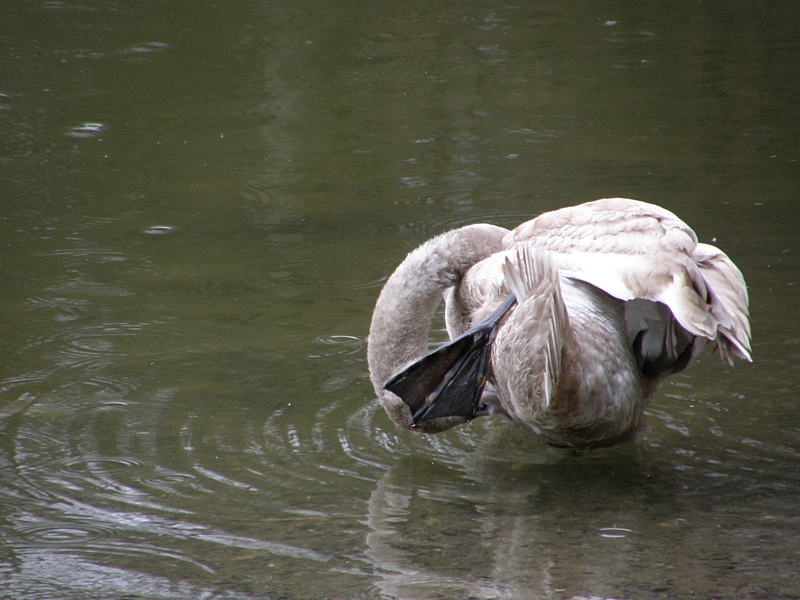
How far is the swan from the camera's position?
308 cm

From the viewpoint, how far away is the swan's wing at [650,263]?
302cm

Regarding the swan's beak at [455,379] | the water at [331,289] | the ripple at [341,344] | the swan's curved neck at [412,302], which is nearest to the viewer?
the water at [331,289]

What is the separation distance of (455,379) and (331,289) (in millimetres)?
1948

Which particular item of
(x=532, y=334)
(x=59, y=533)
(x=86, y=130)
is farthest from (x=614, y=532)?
(x=86, y=130)

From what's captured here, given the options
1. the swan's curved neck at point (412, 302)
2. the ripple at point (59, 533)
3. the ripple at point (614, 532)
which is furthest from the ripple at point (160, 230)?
the ripple at point (614, 532)

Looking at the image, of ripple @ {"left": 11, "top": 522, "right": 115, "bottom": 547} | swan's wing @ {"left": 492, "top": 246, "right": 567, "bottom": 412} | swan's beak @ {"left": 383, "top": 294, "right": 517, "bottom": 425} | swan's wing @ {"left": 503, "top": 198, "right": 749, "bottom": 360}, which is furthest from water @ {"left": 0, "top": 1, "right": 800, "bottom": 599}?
swan's wing @ {"left": 503, "top": 198, "right": 749, "bottom": 360}

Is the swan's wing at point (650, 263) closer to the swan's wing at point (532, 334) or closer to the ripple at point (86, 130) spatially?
the swan's wing at point (532, 334)

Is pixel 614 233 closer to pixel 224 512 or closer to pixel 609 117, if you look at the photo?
pixel 224 512

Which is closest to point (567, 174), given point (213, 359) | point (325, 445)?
point (213, 359)

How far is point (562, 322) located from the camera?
9.98ft

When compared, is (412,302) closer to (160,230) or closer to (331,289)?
(331,289)

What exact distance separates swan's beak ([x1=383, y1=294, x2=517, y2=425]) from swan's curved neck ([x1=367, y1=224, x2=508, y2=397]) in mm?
220

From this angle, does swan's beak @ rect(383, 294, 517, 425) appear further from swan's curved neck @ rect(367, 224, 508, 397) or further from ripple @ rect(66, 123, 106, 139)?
ripple @ rect(66, 123, 106, 139)

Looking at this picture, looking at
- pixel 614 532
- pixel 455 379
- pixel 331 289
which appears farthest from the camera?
pixel 331 289
